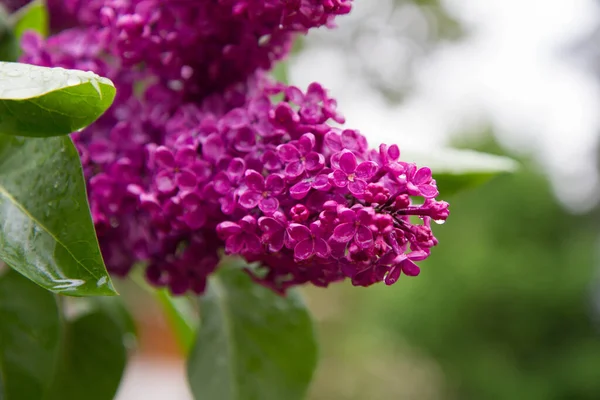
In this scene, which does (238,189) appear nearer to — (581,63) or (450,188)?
(450,188)

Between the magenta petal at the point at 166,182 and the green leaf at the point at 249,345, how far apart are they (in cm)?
18

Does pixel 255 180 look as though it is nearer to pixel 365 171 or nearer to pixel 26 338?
pixel 365 171

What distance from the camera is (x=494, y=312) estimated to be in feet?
12.9

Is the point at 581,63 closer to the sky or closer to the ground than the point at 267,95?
closer to the sky

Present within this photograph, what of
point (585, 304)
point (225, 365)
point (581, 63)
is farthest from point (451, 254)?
point (225, 365)

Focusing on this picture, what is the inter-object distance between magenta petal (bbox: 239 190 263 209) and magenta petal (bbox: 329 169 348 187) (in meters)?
0.04

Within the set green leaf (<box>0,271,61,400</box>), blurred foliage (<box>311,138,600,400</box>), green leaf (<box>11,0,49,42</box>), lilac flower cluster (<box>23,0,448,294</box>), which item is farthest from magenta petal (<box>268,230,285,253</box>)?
blurred foliage (<box>311,138,600,400</box>)

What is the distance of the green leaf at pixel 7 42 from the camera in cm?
44

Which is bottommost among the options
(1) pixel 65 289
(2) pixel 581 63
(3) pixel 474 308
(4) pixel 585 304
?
(1) pixel 65 289

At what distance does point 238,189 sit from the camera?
0.32 m

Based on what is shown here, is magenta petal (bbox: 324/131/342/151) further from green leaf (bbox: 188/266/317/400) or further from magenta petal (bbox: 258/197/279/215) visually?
green leaf (bbox: 188/266/317/400)

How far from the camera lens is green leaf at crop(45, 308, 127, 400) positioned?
0.44 metres

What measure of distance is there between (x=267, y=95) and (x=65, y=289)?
145 millimetres

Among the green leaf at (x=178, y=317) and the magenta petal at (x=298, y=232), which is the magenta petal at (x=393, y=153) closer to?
the magenta petal at (x=298, y=232)
